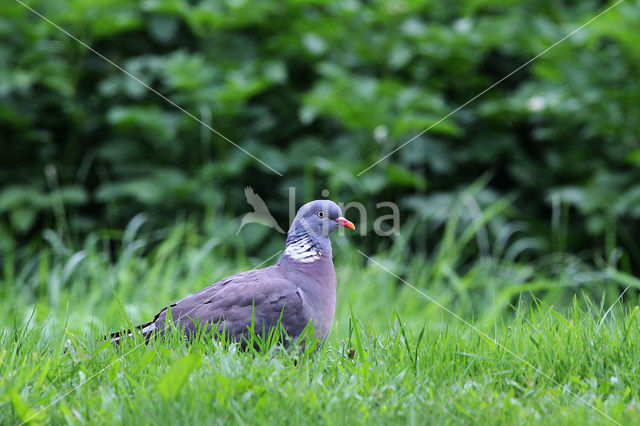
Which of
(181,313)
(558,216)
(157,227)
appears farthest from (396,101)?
(181,313)

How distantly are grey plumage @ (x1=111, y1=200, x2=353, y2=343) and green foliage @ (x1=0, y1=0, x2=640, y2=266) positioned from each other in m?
1.75

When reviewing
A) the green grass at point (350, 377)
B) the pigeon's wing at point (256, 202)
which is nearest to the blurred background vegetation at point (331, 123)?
the pigeon's wing at point (256, 202)

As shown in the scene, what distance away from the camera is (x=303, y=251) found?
3.07 metres

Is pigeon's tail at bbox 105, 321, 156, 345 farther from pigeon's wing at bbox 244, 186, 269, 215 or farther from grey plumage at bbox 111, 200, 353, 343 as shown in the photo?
pigeon's wing at bbox 244, 186, 269, 215

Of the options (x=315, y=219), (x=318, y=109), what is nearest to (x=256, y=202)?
(x=318, y=109)

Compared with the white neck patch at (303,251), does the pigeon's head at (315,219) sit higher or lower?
higher

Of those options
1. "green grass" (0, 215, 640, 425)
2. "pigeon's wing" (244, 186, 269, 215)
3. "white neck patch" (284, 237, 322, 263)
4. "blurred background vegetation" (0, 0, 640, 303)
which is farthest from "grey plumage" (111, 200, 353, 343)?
"pigeon's wing" (244, 186, 269, 215)

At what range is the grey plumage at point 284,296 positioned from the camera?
280cm

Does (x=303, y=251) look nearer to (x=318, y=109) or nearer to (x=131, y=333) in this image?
(x=131, y=333)

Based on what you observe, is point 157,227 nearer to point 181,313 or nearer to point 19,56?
point 19,56

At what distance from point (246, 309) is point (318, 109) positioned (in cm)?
244

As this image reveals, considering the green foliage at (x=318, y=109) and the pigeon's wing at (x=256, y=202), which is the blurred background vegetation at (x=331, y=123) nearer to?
the green foliage at (x=318, y=109)

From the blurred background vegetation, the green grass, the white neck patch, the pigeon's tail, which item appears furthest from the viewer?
the blurred background vegetation

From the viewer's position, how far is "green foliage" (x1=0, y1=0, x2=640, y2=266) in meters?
5.01
